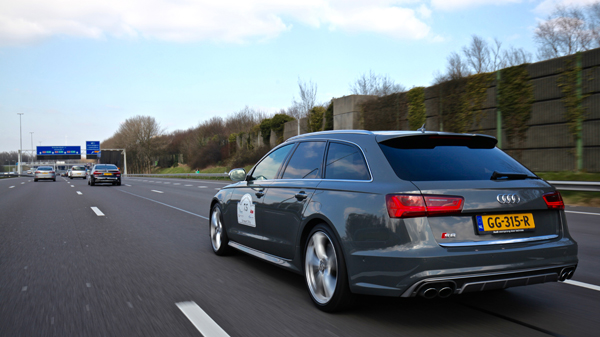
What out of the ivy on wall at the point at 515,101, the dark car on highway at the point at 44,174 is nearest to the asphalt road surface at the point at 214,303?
the ivy on wall at the point at 515,101

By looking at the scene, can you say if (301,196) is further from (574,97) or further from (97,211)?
(574,97)

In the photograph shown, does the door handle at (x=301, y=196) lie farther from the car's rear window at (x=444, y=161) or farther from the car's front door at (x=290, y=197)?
the car's rear window at (x=444, y=161)

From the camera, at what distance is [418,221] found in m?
3.38

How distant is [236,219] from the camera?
5902mm

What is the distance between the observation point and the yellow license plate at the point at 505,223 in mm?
3486

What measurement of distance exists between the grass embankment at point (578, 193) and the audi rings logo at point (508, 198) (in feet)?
35.1

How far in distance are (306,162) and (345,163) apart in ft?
2.21

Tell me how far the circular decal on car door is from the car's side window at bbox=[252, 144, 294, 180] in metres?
0.28

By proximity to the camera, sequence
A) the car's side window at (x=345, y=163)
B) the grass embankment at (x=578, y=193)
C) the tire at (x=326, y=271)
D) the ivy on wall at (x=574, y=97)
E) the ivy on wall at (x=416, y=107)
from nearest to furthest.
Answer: the tire at (x=326, y=271) → the car's side window at (x=345, y=163) → the grass embankment at (x=578, y=193) → the ivy on wall at (x=574, y=97) → the ivy on wall at (x=416, y=107)

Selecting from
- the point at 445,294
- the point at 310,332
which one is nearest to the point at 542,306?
the point at 445,294

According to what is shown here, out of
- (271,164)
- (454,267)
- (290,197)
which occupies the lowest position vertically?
(454,267)

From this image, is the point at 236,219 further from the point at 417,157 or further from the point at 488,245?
the point at 488,245

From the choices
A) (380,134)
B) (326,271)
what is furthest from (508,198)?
(326,271)

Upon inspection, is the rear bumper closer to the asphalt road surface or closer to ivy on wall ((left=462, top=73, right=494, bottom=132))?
the asphalt road surface
